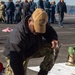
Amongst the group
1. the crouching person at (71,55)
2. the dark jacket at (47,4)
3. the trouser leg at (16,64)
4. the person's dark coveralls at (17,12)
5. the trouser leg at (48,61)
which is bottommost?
the person's dark coveralls at (17,12)

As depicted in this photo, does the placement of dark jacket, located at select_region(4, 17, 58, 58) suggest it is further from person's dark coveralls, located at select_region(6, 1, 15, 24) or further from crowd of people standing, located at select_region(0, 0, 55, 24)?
person's dark coveralls, located at select_region(6, 1, 15, 24)

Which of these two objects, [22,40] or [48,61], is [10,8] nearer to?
[48,61]

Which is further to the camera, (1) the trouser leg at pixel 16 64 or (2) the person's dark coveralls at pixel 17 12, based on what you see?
(2) the person's dark coveralls at pixel 17 12

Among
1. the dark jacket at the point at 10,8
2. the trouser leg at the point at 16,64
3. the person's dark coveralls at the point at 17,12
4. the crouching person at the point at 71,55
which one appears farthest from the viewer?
the person's dark coveralls at the point at 17,12

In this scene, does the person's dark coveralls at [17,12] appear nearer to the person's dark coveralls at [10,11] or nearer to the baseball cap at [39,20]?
the person's dark coveralls at [10,11]

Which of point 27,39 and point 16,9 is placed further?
point 16,9

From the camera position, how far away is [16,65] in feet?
15.8

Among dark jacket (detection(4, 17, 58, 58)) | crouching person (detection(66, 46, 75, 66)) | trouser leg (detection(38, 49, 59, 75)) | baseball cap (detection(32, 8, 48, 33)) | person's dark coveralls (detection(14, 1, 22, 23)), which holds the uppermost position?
baseball cap (detection(32, 8, 48, 33))

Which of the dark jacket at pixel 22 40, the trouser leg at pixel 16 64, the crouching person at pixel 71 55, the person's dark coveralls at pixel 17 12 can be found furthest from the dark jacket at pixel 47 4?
the trouser leg at pixel 16 64

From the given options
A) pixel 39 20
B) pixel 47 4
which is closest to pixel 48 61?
pixel 39 20

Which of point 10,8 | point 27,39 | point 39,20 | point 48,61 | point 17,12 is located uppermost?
point 39,20

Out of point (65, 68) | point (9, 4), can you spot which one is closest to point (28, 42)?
point (65, 68)

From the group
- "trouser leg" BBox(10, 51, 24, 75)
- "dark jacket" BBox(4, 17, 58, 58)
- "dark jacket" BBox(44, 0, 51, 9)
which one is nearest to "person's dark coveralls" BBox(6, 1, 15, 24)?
"dark jacket" BBox(44, 0, 51, 9)

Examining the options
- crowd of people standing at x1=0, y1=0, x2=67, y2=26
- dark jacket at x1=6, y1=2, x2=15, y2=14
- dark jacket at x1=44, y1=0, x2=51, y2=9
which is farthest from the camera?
dark jacket at x1=44, y1=0, x2=51, y2=9
